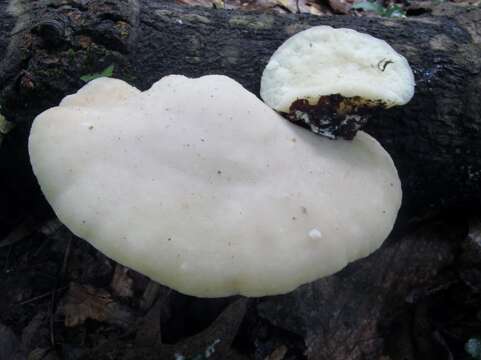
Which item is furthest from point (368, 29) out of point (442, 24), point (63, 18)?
point (63, 18)

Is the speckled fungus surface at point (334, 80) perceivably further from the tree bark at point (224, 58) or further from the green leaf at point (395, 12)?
the green leaf at point (395, 12)

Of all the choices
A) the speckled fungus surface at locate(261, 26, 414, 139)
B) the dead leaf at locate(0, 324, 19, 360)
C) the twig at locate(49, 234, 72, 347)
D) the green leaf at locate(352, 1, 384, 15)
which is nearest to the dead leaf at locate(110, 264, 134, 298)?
the twig at locate(49, 234, 72, 347)

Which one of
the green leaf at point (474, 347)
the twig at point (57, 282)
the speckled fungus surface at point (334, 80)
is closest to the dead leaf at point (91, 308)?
the twig at point (57, 282)

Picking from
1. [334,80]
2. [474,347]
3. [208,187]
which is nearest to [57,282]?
[208,187]

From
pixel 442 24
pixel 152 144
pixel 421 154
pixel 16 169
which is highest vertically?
pixel 442 24

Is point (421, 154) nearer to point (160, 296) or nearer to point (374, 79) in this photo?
point (374, 79)

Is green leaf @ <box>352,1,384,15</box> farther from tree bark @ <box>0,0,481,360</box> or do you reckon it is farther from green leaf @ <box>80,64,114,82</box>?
green leaf @ <box>80,64,114,82</box>
